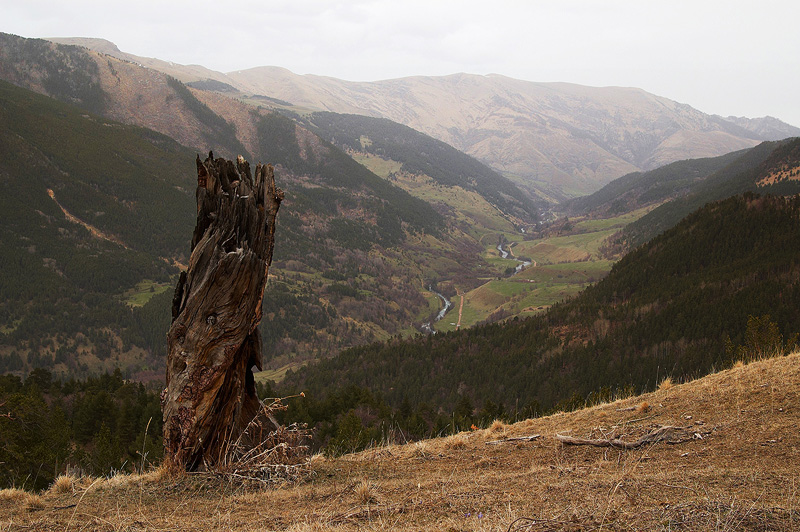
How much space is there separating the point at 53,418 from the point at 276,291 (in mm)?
158204

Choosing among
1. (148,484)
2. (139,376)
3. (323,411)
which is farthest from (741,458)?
(139,376)

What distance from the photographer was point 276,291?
200 m

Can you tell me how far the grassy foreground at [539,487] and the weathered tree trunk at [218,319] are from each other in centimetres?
122

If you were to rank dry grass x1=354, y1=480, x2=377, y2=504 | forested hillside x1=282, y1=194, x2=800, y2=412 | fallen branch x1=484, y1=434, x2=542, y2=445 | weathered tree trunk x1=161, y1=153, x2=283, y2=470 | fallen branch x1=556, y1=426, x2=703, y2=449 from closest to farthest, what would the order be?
dry grass x1=354, y1=480, x2=377, y2=504 < fallen branch x1=556, y1=426, x2=703, y2=449 < weathered tree trunk x1=161, y1=153, x2=283, y2=470 < fallen branch x1=484, y1=434, x2=542, y2=445 < forested hillside x1=282, y1=194, x2=800, y2=412

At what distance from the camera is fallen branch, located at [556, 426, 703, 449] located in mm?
10844

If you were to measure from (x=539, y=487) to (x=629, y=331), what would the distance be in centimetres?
9822

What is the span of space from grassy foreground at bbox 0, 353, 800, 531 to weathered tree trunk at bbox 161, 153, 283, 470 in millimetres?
1218

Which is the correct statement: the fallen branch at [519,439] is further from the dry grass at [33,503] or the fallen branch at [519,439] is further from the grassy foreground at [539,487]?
the dry grass at [33,503]

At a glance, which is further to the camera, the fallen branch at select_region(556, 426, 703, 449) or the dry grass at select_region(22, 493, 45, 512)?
the fallen branch at select_region(556, 426, 703, 449)

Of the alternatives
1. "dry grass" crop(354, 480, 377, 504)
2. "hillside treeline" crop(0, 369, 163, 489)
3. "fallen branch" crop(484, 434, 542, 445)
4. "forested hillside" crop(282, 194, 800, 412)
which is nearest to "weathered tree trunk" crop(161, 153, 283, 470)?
"hillside treeline" crop(0, 369, 163, 489)

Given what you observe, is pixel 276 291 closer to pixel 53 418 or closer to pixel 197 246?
pixel 53 418

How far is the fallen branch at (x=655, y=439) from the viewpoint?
10844 mm


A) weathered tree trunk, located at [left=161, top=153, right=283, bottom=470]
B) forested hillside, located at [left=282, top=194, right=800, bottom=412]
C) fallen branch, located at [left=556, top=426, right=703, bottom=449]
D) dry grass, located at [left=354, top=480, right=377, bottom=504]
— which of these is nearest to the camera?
dry grass, located at [left=354, top=480, right=377, bottom=504]

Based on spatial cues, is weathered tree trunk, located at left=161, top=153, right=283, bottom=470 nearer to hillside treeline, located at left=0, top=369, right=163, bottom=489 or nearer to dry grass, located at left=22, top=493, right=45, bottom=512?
hillside treeline, located at left=0, top=369, right=163, bottom=489
